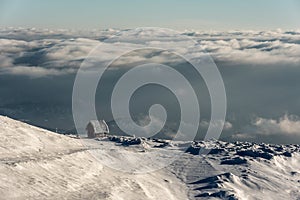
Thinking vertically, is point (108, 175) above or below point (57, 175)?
below

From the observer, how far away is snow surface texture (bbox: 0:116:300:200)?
94.9 m

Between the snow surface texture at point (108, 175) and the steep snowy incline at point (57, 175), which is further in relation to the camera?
the snow surface texture at point (108, 175)

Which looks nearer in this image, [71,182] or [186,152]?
[71,182]

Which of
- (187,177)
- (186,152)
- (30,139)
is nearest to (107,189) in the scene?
(30,139)

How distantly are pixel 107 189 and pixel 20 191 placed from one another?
24023 millimetres

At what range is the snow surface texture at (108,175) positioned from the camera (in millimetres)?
94938

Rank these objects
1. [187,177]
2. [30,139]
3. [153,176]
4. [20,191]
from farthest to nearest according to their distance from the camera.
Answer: [187,177], [153,176], [30,139], [20,191]

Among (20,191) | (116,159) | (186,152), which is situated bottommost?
(186,152)

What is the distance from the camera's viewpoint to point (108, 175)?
382ft

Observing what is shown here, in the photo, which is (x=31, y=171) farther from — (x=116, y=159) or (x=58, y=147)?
(x=116, y=159)

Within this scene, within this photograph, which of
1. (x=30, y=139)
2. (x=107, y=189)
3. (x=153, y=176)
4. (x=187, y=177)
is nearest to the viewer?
(x=107, y=189)

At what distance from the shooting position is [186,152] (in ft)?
643

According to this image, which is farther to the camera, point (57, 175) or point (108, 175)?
point (108, 175)

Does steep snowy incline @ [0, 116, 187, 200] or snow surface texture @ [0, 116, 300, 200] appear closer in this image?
steep snowy incline @ [0, 116, 187, 200]
